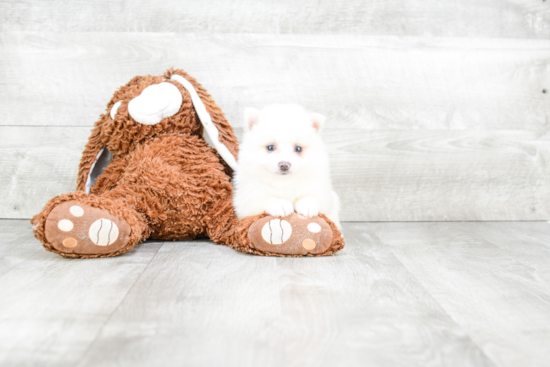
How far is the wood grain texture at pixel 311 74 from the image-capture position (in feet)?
4.35

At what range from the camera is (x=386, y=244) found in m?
1.15

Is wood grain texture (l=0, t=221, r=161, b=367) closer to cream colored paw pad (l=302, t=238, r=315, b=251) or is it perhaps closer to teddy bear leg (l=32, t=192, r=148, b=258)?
teddy bear leg (l=32, t=192, r=148, b=258)

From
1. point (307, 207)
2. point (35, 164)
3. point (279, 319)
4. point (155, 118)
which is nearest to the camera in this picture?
point (279, 319)

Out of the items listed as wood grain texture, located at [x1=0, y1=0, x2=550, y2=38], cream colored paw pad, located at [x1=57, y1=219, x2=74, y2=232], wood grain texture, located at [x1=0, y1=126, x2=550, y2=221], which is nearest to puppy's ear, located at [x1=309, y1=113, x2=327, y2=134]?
wood grain texture, located at [x1=0, y1=126, x2=550, y2=221]

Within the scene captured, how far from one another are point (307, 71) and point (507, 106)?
650 millimetres

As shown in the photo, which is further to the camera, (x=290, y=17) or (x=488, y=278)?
(x=290, y=17)

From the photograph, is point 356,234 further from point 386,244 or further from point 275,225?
point 275,225

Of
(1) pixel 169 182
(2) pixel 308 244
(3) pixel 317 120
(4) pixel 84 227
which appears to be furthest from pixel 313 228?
(4) pixel 84 227

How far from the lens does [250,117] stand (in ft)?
3.44

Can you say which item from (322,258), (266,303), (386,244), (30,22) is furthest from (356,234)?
(30,22)

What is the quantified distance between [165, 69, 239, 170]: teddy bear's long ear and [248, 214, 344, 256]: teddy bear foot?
22 cm

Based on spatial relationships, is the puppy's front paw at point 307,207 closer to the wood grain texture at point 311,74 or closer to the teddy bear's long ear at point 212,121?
the teddy bear's long ear at point 212,121

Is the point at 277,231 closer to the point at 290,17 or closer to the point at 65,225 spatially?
the point at 65,225

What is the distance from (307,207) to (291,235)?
0.07 meters
